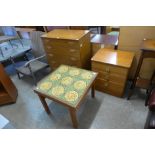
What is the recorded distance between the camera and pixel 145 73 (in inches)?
81.2

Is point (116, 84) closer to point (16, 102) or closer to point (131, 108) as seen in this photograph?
point (131, 108)

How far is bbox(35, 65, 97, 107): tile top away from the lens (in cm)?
145

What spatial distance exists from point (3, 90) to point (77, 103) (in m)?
1.47

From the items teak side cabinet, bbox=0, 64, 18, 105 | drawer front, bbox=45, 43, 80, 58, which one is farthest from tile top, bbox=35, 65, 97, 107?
teak side cabinet, bbox=0, 64, 18, 105

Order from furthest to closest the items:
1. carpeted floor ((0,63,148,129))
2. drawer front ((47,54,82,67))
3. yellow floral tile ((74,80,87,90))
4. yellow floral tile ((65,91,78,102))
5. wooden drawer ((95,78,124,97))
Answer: drawer front ((47,54,82,67)) < wooden drawer ((95,78,124,97)) < carpeted floor ((0,63,148,129)) < yellow floral tile ((74,80,87,90)) < yellow floral tile ((65,91,78,102))

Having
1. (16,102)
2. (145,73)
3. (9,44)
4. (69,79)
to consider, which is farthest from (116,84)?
(9,44)

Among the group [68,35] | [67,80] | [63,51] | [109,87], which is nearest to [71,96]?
[67,80]

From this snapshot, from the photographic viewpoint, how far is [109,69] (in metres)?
1.81

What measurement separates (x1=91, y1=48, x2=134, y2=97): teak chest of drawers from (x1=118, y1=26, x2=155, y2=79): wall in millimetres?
111

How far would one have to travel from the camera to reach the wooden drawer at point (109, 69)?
1.72m

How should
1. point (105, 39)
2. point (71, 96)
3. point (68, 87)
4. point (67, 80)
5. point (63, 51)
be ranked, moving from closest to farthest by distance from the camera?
point (71, 96) < point (68, 87) < point (67, 80) < point (63, 51) < point (105, 39)

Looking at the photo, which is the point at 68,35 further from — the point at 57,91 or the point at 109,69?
the point at 57,91

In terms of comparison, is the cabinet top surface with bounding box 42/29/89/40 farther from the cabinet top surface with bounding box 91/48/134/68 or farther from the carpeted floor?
the carpeted floor

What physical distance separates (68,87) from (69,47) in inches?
29.8
